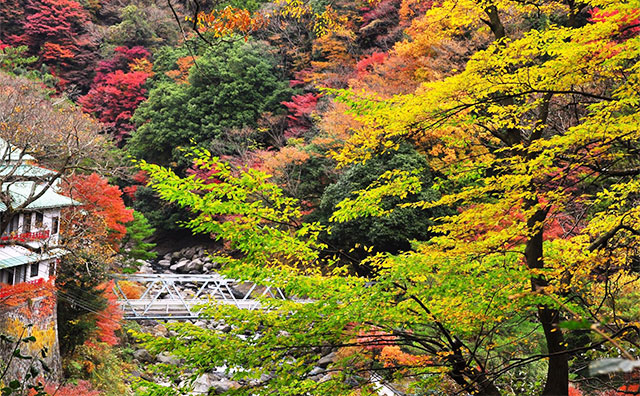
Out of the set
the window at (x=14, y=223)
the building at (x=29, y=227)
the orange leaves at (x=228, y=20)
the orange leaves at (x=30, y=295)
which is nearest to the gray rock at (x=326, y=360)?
the orange leaves at (x=30, y=295)

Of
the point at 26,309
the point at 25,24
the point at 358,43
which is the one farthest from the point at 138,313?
the point at 25,24

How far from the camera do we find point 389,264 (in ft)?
16.3

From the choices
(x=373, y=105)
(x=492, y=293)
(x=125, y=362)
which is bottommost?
(x=125, y=362)

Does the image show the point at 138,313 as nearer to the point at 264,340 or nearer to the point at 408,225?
the point at 408,225

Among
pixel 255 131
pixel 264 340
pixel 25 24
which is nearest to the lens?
pixel 264 340

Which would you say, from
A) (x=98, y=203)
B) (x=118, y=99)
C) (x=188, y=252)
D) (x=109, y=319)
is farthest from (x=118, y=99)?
(x=109, y=319)

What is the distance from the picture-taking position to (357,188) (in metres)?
14.5

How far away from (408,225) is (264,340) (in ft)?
33.2

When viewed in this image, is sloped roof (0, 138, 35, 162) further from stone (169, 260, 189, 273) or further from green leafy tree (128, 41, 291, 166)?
green leafy tree (128, 41, 291, 166)

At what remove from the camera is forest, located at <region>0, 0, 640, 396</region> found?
4.16 meters

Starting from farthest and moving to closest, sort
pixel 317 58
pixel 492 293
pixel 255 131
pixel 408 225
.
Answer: pixel 317 58
pixel 255 131
pixel 408 225
pixel 492 293

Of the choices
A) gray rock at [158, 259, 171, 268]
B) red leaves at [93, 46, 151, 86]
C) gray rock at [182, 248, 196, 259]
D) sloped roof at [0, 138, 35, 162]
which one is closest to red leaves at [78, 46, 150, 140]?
red leaves at [93, 46, 151, 86]

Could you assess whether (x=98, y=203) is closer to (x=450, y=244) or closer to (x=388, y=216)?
(x=388, y=216)

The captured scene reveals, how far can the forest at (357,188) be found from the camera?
4.16 meters
